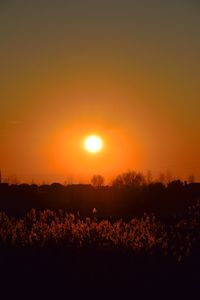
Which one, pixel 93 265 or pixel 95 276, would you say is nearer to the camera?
pixel 95 276

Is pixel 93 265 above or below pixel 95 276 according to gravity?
above

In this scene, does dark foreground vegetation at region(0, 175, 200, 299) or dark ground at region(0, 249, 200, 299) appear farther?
dark foreground vegetation at region(0, 175, 200, 299)

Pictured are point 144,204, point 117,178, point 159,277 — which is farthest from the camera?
point 117,178

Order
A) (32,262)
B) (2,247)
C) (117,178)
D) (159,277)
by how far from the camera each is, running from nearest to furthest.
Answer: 1. (159,277)
2. (32,262)
3. (2,247)
4. (117,178)

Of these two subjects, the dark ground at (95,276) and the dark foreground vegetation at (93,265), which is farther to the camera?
the dark foreground vegetation at (93,265)

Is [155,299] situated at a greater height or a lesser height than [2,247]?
lesser

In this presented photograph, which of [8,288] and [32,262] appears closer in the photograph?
[8,288]

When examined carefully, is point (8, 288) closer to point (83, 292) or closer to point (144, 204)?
point (83, 292)

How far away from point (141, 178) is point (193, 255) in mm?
87538

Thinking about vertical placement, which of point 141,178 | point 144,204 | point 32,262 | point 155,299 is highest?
point 141,178

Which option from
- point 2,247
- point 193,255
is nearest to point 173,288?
point 193,255

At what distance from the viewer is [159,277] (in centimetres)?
1000

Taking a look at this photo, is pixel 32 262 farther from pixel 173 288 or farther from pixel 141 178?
pixel 141 178

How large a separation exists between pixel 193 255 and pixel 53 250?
275 centimetres
